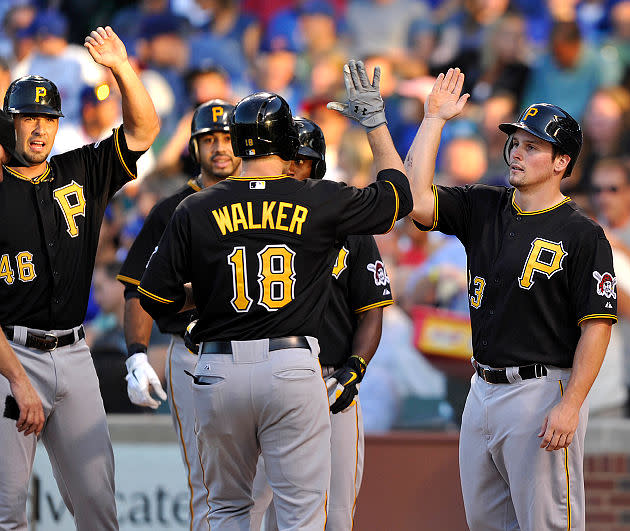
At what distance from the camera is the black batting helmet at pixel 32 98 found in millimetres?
4582

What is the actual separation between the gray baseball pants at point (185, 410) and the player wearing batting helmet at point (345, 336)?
0.32 metres

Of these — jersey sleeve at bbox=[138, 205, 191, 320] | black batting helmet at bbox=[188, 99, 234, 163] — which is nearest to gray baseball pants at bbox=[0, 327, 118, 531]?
jersey sleeve at bbox=[138, 205, 191, 320]

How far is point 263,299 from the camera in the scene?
3.94 metres

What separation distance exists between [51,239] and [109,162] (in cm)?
51

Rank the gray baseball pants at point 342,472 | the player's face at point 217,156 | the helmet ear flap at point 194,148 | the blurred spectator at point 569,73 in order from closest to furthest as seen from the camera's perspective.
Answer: the gray baseball pants at point 342,472 < the player's face at point 217,156 < the helmet ear flap at point 194,148 < the blurred spectator at point 569,73

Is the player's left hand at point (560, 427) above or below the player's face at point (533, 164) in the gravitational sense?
below

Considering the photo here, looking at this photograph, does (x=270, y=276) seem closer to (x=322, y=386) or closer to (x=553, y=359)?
(x=322, y=386)

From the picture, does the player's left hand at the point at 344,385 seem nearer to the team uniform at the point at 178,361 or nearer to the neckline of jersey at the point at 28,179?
the team uniform at the point at 178,361

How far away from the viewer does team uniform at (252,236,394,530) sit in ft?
15.7

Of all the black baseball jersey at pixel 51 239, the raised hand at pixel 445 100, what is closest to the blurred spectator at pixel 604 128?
the raised hand at pixel 445 100

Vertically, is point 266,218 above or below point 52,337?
above

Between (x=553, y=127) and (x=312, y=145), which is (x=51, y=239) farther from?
(x=553, y=127)

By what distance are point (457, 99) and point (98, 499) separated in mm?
2394

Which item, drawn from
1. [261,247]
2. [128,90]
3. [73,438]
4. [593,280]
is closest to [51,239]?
[128,90]
